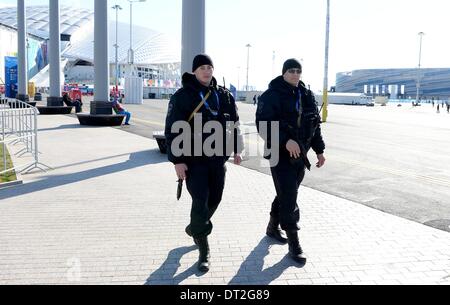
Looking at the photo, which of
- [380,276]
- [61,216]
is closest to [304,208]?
[380,276]

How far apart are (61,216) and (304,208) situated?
129 inches

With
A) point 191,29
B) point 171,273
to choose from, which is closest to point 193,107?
point 171,273

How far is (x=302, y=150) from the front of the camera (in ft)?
13.8

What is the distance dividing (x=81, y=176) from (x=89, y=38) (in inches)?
4114

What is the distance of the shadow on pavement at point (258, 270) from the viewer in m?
3.70

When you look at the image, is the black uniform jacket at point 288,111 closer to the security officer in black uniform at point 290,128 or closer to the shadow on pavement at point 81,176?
the security officer in black uniform at point 290,128

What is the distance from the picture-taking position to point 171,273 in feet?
12.6

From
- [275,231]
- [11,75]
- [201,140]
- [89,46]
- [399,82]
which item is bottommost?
[275,231]

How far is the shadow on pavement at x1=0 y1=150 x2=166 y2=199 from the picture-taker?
22.6 feet

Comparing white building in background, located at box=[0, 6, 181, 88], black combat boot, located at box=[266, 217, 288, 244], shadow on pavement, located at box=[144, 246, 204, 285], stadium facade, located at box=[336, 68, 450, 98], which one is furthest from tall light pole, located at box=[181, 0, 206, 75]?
stadium facade, located at box=[336, 68, 450, 98]

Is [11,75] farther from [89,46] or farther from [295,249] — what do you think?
[89,46]

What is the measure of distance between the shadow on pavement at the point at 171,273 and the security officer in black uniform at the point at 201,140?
0.11 meters

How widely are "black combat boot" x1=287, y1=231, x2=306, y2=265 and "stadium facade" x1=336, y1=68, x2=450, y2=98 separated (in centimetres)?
13241

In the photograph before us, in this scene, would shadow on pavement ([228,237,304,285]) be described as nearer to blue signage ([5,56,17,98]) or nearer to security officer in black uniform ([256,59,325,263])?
security officer in black uniform ([256,59,325,263])
